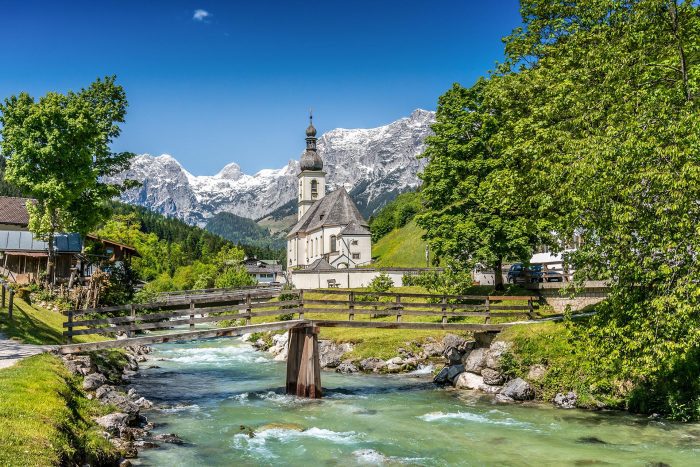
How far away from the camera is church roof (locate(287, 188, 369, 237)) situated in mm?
95250

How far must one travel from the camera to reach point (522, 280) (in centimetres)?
4078

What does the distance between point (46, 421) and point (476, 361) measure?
20109mm

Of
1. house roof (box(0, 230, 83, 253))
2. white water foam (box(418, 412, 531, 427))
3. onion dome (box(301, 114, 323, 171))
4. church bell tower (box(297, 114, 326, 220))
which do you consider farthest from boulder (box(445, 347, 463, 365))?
onion dome (box(301, 114, 323, 171))

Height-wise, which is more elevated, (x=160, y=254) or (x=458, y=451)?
(x=160, y=254)

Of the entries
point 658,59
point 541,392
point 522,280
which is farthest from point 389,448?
point 522,280

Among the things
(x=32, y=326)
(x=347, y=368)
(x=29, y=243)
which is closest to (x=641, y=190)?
(x=347, y=368)

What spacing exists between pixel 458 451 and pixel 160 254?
5634 inches

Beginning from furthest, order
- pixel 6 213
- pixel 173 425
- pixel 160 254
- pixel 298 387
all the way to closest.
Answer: pixel 160 254
pixel 6 213
pixel 298 387
pixel 173 425

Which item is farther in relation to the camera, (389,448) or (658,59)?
(658,59)

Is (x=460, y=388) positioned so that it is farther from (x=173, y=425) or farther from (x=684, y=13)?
(x=684, y=13)

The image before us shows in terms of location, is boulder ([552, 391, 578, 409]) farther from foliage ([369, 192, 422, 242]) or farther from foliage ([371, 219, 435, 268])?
foliage ([369, 192, 422, 242])

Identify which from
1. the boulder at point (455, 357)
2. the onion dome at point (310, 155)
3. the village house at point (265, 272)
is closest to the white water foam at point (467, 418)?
the boulder at point (455, 357)

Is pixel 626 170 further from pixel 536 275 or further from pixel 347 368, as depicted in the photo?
pixel 536 275

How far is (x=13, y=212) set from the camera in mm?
61625
